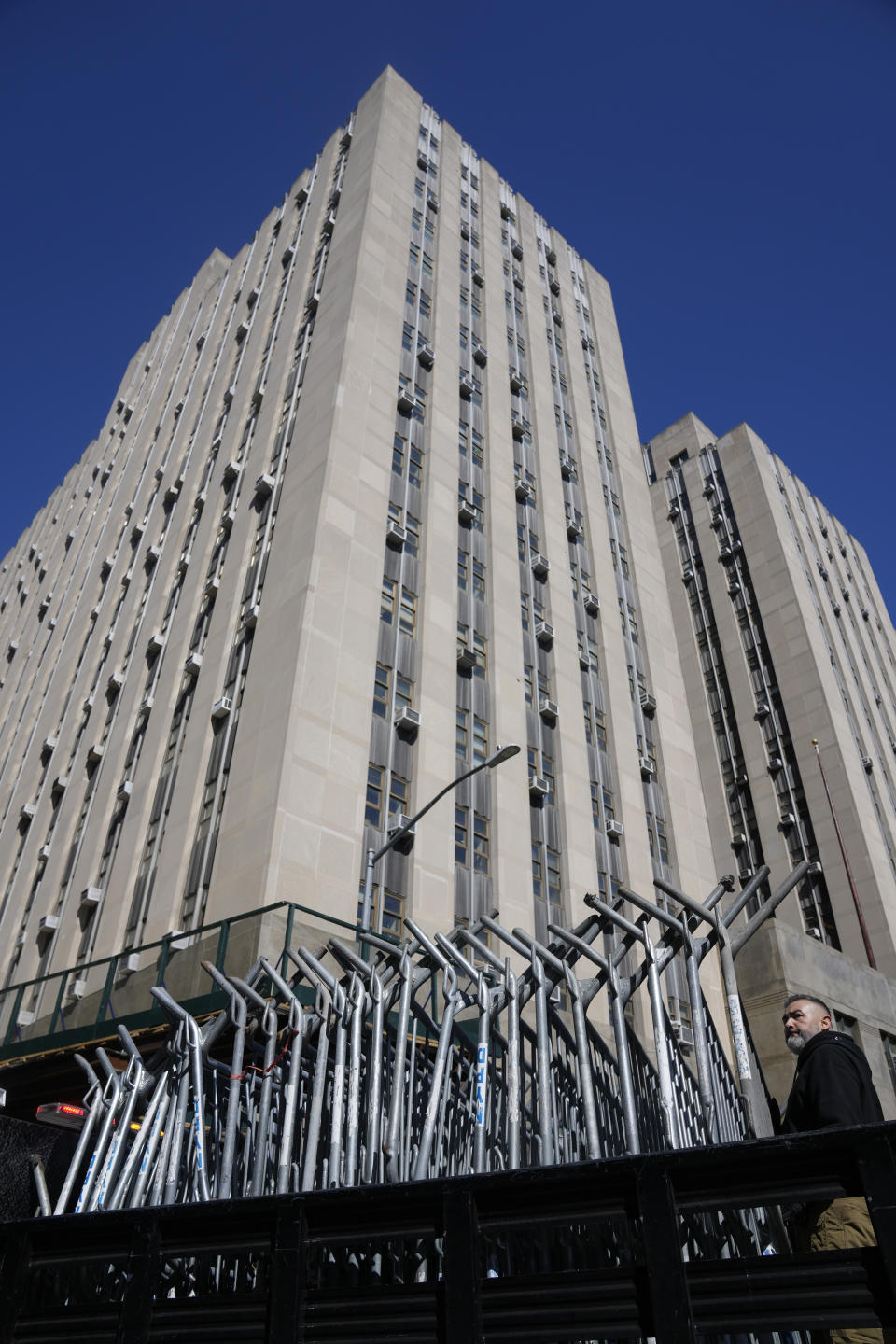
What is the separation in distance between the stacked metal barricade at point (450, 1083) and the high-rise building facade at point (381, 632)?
934cm

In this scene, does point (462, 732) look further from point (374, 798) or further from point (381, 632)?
point (374, 798)

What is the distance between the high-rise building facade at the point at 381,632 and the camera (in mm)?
25547

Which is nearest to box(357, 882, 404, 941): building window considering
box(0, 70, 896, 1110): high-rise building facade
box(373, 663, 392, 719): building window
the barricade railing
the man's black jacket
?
box(0, 70, 896, 1110): high-rise building facade

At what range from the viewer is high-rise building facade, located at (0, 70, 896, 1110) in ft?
83.8

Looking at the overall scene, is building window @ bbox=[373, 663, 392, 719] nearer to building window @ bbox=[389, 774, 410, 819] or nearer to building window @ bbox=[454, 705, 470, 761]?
building window @ bbox=[389, 774, 410, 819]

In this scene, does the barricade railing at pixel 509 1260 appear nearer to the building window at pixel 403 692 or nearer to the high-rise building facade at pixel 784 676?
the building window at pixel 403 692

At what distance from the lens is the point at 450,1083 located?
22.7ft

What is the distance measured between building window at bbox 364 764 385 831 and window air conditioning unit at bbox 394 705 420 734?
6.47 ft

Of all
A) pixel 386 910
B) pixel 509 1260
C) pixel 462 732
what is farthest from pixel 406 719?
pixel 509 1260

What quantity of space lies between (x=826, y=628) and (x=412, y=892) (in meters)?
43.4

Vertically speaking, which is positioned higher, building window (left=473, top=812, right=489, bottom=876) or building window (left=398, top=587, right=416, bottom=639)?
building window (left=398, top=587, right=416, bottom=639)

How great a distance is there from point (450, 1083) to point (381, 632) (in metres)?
22.5

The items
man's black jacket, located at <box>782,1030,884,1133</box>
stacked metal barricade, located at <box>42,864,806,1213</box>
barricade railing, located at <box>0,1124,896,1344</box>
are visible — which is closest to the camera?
barricade railing, located at <box>0,1124,896,1344</box>

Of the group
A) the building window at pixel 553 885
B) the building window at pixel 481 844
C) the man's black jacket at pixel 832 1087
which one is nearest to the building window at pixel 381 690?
the building window at pixel 481 844
